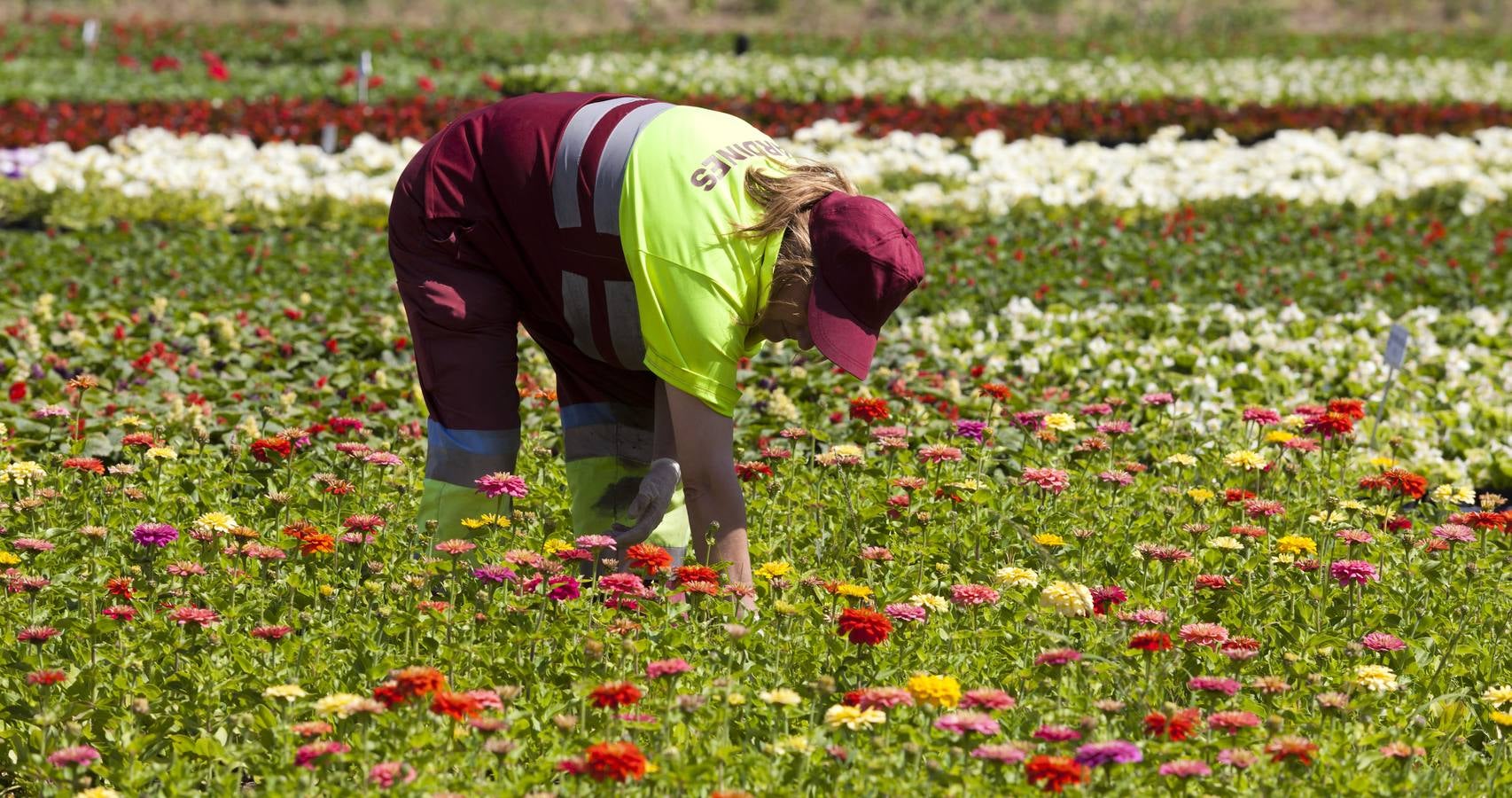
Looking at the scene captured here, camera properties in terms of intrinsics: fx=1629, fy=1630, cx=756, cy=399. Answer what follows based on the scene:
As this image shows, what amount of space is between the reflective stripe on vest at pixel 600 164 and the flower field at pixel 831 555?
0.66 meters

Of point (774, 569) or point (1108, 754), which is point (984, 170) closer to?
point (774, 569)

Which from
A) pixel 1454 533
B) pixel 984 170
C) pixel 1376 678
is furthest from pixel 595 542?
pixel 984 170

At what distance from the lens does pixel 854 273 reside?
3047mm

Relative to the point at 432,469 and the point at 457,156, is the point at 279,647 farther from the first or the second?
the point at 457,156

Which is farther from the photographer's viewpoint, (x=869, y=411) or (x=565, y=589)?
(x=869, y=411)

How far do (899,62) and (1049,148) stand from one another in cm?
735

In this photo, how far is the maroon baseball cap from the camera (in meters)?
3.04

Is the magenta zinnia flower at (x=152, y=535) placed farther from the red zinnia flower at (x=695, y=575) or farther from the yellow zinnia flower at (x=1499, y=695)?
the yellow zinnia flower at (x=1499, y=695)

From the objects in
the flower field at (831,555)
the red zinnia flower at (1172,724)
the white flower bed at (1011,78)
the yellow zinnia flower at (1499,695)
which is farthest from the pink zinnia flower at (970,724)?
the white flower bed at (1011,78)

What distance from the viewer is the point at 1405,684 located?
3.26 metres

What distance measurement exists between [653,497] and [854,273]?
680mm

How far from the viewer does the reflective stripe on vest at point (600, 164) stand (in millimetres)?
3246

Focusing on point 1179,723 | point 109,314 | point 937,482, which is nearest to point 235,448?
point 937,482

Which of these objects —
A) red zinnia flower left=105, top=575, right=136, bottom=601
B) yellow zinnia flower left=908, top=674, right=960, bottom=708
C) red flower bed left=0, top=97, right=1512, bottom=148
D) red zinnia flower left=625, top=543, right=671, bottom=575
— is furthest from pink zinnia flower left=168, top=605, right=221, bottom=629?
red flower bed left=0, top=97, right=1512, bottom=148
